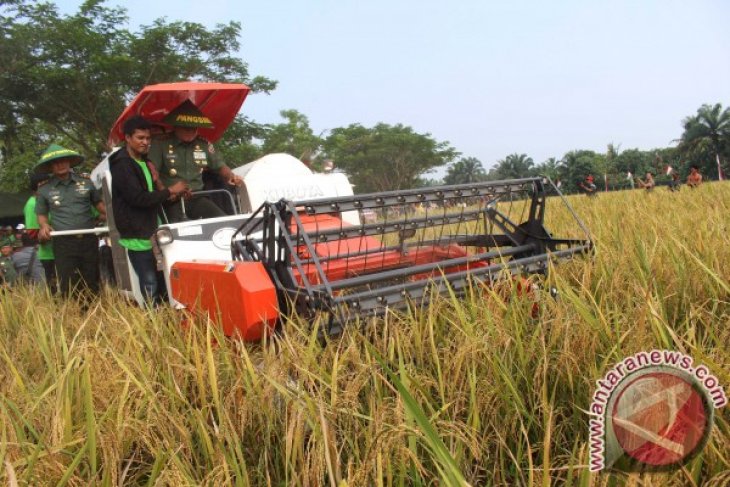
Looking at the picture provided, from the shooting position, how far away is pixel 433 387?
2.08 meters

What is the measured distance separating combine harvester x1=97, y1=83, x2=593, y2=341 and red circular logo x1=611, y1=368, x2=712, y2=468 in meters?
1.20

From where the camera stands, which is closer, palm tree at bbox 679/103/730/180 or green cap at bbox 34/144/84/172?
green cap at bbox 34/144/84/172

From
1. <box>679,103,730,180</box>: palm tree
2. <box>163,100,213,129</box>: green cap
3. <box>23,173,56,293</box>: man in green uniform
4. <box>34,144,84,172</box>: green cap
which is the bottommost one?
<box>23,173,56,293</box>: man in green uniform

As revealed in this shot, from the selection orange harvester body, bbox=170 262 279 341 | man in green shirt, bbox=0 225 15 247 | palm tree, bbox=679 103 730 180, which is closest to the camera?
orange harvester body, bbox=170 262 279 341

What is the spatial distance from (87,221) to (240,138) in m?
15.5

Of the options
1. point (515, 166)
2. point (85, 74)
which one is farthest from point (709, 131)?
point (85, 74)

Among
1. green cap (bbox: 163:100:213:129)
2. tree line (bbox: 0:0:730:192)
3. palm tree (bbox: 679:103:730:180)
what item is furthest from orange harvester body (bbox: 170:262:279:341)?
palm tree (bbox: 679:103:730:180)

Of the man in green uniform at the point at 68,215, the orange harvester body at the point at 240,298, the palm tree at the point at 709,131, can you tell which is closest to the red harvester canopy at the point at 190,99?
the man in green uniform at the point at 68,215

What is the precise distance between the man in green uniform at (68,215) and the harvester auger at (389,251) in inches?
71.2

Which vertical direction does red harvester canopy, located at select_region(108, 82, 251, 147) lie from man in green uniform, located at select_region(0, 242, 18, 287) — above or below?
above
